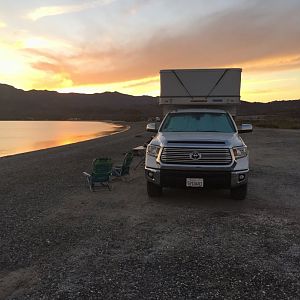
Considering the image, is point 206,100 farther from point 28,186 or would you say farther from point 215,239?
point 215,239

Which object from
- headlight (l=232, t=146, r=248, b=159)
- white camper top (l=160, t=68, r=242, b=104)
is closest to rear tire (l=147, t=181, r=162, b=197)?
headlight (l=232, t=146, r=248, b=159)

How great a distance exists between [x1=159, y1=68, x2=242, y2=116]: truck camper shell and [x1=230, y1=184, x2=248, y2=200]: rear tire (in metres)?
6.09

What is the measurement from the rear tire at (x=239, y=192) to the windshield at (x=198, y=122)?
154 cm

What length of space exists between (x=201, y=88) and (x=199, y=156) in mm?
6709

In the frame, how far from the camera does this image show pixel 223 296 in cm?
417

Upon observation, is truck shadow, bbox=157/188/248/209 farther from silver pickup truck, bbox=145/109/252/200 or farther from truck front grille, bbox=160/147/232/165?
truck front grille, bbox=160/147/232/165

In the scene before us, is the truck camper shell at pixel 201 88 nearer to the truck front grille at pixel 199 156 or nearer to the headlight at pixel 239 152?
the headlight at pixel 239 152

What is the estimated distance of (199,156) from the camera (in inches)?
319

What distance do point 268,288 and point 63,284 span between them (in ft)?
7.57

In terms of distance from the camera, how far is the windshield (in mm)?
9562

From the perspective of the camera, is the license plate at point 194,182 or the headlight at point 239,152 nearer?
the license plate at point 194,182

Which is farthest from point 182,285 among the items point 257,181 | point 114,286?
point 257,181

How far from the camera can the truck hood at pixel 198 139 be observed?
815 cm

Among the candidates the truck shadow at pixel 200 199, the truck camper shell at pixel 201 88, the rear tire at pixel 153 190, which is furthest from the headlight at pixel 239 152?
the truck camper shell at pixel 201 88
